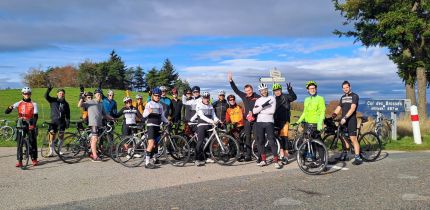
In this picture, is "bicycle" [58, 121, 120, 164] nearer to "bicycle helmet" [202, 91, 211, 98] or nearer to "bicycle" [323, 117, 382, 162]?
"bicycle helmet" [202, 91, 211, 98]

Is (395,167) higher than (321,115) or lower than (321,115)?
lower

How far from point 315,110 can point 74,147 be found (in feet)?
19.8

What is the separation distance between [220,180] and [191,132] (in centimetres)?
314

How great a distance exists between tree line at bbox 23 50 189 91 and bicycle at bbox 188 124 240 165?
98496 millimetres

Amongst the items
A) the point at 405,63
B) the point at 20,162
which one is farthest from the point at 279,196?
the point at 405,63

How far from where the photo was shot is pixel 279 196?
675 centimetres

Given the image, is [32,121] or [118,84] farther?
[118,84]

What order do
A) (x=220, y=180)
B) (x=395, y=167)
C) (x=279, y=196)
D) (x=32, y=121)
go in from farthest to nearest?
(x=32, y=121) < (x=395, y=167) < (x=220, y=180) < (x=279, y=196)

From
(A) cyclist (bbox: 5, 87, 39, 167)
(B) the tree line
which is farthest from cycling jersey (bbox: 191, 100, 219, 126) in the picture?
(B) the tree line

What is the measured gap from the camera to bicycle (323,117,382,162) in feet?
33.6

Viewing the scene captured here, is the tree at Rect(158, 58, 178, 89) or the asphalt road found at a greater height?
the tree at Rect(158, 58, 178, 89)

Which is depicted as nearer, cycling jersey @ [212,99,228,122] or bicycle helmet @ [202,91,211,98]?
bicycle helmet @ [202,91,211,98]

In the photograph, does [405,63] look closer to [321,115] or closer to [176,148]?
[321,115]

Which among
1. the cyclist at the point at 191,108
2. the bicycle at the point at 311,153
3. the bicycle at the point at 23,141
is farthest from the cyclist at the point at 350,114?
the bicycle at the point at 23,141
